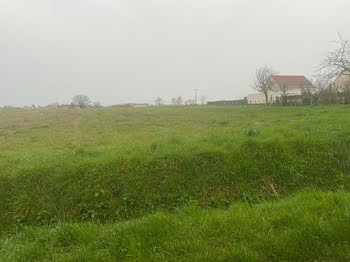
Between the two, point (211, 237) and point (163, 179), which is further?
point (163, 179)

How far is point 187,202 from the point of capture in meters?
4.14

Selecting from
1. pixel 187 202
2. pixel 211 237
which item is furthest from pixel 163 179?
pixel 211 237

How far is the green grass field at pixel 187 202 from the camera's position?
2.72 meters

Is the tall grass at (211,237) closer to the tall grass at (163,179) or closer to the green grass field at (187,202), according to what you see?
the green grass field at (187,202)

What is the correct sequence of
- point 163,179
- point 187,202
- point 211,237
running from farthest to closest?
point 163,179, point 187,202, point 211,237

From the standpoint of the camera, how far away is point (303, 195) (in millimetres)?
3830

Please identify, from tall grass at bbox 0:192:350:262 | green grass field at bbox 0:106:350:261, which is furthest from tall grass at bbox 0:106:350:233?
tall grass at bbox 0:192:350:262

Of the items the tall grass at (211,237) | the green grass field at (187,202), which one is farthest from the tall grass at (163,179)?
the tall grass at (211,237)

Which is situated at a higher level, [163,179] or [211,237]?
[163,179]

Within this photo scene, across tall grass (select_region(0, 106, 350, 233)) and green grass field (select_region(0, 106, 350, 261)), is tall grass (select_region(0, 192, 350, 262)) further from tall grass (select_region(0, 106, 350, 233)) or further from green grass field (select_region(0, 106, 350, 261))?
tall grass (select_region(0, 106, 350, 233))

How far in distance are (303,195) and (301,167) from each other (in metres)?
1.07

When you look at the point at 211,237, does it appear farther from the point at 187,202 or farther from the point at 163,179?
the point at 163,179

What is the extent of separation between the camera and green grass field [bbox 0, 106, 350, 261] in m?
2.72

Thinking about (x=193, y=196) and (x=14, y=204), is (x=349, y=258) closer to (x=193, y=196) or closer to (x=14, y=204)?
(x=193, y=196)
